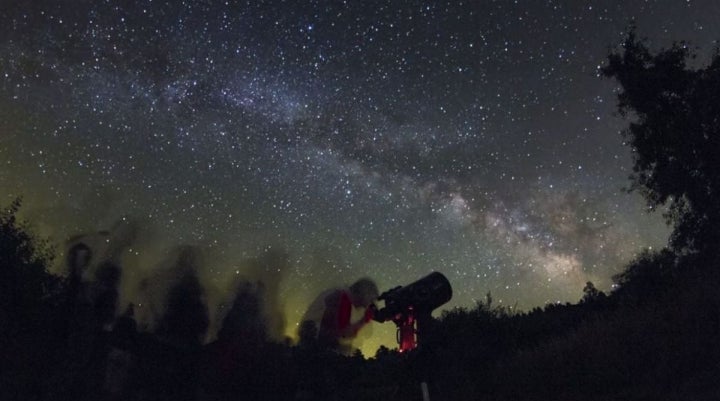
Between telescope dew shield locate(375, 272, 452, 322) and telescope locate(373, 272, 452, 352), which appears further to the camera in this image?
telescope dew shield locate(375, 272, 452, 322)

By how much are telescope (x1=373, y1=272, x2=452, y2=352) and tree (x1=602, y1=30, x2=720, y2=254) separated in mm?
11253

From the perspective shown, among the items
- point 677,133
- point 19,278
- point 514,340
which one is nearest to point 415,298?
point 514,340

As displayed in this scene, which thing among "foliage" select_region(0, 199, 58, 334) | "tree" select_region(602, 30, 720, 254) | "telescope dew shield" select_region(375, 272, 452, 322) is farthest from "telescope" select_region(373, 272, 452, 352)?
"foliage" select_region(0, 199, 58, 334)

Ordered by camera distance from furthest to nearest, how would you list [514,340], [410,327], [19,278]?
[19,278] < [514,340] < [410,327]

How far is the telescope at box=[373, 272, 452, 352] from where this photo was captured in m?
10.4

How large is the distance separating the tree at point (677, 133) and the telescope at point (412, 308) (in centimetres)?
1125

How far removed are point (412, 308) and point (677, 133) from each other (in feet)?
40.3

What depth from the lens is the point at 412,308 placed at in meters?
10.5

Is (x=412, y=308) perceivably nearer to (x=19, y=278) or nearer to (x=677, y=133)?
(x=677, y=133)

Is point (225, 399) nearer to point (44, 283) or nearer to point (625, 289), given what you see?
point (44, 283)

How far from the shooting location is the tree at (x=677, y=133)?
18.0 m

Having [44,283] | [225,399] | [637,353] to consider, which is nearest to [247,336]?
[225,399]

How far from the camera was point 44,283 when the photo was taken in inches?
1251

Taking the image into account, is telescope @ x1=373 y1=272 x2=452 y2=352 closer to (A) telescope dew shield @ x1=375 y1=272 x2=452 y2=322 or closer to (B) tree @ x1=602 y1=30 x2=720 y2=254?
(A) telescope dew shield @ x1=375 y1=272 x2=452 y2=322
